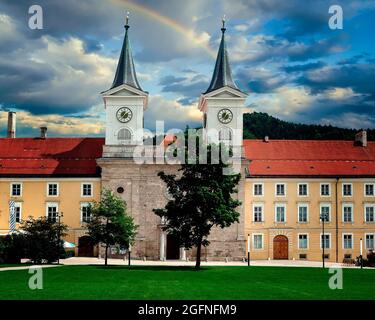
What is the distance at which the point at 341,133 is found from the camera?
101 meters

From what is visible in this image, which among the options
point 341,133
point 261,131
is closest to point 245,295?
point 341,133

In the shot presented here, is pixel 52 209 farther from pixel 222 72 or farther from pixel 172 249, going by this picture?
pixel 222 72

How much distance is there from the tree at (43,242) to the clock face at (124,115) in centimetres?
1602

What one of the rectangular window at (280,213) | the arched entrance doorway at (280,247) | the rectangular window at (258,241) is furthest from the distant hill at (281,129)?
the rectangular window at (258,241)

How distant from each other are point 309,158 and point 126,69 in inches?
819

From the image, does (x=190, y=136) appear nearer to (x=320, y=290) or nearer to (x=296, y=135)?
(x=320, y=290)

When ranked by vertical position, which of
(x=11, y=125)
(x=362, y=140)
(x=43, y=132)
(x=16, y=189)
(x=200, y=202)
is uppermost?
(x=11, y=125)

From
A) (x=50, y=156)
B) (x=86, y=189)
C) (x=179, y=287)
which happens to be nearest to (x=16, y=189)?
(x=50, y=156)

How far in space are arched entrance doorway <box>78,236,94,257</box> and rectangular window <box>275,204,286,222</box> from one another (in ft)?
61.1

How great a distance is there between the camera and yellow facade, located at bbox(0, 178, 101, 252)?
66.9 meters

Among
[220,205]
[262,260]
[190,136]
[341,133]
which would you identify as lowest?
[262,260]

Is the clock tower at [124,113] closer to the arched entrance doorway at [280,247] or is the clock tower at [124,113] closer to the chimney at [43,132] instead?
the chimney at [43,132]

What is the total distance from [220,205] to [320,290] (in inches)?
729

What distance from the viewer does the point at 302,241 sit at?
67312 millimetres
